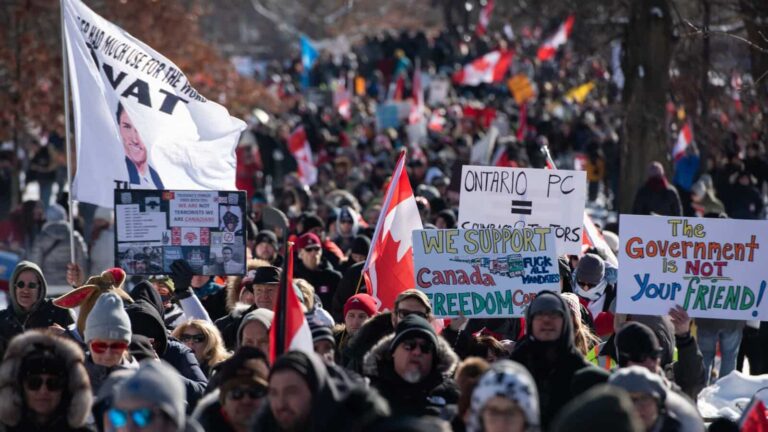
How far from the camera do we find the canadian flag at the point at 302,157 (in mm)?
23359

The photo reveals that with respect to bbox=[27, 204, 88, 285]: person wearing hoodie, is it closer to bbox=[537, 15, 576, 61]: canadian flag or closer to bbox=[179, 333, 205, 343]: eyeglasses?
bbox=[179, 333, 205, 343]: eyeglasses

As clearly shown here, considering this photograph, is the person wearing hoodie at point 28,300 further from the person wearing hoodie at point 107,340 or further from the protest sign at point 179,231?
the person wearing hoodie at point 107,340

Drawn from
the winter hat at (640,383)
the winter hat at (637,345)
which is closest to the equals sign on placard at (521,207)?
the winter hat at (637,345)

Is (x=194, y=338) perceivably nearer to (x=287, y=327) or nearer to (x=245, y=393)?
(x=287, y=327)

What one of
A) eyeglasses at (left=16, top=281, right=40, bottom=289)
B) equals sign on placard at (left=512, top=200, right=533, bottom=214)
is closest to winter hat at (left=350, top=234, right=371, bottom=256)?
equals sign on placard at (left=512, top=200, right=533, bottom=214)

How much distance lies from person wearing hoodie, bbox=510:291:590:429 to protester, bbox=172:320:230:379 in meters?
1.96

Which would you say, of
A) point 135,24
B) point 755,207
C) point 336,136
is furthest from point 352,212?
point 336,136

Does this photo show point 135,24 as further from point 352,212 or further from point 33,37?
point 352,212

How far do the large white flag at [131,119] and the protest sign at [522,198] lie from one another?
188 centimetres

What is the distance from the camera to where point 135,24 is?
2589 cm

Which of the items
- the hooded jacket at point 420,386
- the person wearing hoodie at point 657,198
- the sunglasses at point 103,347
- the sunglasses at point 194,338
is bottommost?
A: the hooded jacket at point 420,386

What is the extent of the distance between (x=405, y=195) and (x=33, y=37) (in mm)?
14089

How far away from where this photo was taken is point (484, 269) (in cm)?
956

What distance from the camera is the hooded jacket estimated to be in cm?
652
